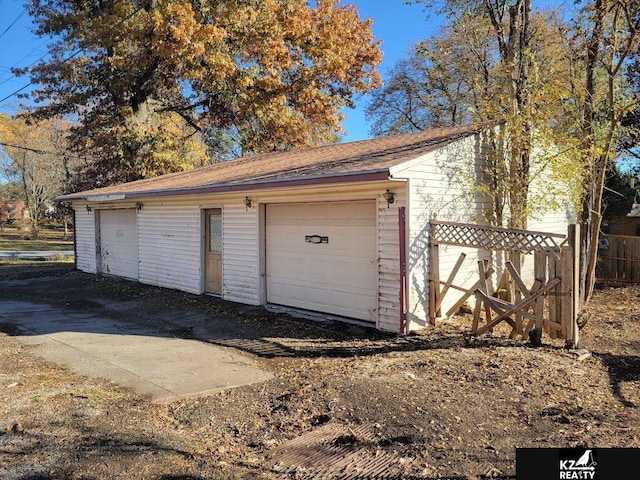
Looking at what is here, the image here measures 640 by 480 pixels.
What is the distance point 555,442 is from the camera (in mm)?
3875

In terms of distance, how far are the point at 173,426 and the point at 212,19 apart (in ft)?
57.7

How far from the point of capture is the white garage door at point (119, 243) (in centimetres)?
1433

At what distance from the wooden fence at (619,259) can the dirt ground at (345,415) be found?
7.86 m

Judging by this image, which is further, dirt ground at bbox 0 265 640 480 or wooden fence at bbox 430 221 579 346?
wooden fence at bbox 430 221 579 346

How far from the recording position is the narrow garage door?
26.5 ft

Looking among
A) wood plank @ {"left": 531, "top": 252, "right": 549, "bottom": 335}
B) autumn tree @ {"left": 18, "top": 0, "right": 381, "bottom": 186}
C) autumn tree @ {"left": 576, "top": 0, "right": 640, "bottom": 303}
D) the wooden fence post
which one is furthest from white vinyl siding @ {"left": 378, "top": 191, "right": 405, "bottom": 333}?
autumn tree @ {"left": 18, "top": 0, "right": 381, "bottom": 186}

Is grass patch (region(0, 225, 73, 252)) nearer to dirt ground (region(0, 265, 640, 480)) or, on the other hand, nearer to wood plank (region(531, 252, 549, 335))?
dirt ground (region(0, 265, 640, 480))

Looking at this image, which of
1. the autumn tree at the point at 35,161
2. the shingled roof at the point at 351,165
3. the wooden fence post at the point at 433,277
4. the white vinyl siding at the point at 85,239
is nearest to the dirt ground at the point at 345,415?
the wooden fence post at the point at 433,277

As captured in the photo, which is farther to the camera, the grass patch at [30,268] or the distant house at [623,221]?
the distant house at [623,221]

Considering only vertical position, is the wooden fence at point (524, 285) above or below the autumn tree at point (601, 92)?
below

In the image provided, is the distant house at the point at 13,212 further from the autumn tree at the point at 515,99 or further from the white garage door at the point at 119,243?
the autumn tree at the point at 515,99

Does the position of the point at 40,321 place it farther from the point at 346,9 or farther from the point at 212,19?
the point at 346,9

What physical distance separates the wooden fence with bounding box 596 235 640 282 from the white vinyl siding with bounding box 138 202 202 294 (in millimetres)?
11287

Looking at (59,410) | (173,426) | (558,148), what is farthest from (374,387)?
(558,148)
